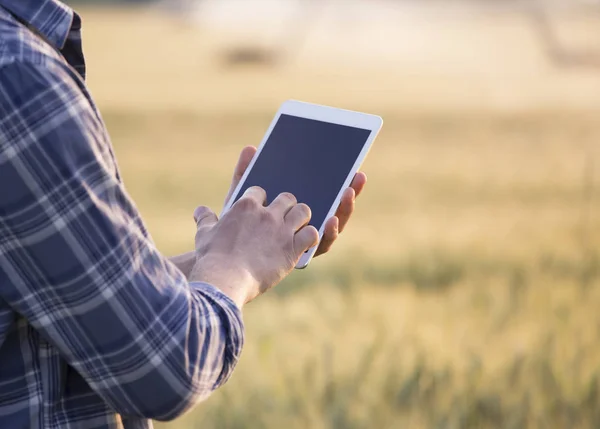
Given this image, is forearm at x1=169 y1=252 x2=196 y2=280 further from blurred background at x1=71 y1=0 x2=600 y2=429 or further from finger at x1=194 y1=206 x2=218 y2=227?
blurred background at x1=71 y1=0 x2=600 y2=429

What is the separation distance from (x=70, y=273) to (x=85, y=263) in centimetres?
2

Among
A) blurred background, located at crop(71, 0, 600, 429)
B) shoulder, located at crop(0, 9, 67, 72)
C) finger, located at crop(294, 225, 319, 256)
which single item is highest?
shoulder, located at crop(0, 9, 67, 72)

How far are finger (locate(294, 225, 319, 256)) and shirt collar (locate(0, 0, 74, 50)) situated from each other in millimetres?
400

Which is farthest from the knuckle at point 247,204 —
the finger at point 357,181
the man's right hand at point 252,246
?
the finger at point 357,181

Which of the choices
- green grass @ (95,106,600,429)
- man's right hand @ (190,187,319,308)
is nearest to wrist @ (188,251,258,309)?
man's right hand @ (190,187,319,308)

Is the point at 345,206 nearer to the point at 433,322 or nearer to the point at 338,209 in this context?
the point at 338,209

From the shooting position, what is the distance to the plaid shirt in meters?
1.15

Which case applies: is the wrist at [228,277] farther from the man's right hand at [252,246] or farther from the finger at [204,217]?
the finger at [204,217]

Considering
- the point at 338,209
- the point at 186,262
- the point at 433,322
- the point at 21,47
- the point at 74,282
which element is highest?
the point at 21,47

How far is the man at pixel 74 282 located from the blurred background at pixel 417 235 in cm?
156

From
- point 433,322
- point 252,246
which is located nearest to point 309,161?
point 252,246

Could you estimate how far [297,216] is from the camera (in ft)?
4.77

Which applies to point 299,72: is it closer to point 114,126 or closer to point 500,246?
point 114,126

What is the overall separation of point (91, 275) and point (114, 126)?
512 inches
